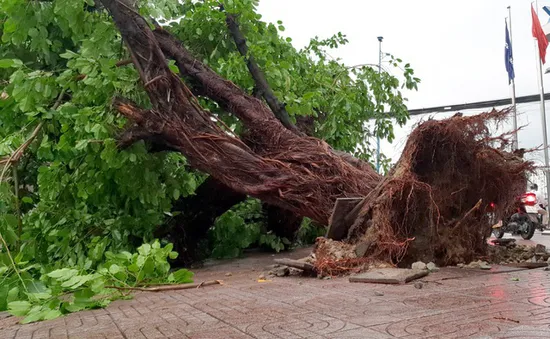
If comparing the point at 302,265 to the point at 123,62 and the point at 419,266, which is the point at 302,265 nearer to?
the point at 419,266

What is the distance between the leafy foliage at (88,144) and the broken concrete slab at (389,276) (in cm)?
203

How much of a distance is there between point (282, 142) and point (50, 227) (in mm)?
3503

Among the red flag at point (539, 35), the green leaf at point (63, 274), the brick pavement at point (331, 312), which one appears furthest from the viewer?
the red flag at point (539, 35)

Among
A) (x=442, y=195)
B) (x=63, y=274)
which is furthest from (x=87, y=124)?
(x=442, y=195)

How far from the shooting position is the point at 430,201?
5668 mm

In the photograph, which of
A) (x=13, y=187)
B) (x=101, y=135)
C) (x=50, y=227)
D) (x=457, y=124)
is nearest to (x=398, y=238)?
(x=457, y=124)

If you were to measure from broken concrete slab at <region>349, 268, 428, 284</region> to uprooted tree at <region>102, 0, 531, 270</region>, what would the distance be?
489mm

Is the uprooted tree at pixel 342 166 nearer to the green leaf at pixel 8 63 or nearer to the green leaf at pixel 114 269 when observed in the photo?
the green leaf at pixel 8 63

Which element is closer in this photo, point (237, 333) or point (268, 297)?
point (237, 333)

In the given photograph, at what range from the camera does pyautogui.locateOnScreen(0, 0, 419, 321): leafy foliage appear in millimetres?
6465

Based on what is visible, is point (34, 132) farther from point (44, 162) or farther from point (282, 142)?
point (282, 142)

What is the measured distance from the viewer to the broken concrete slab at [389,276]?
15.5 feet

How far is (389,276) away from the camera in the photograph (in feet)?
15.8

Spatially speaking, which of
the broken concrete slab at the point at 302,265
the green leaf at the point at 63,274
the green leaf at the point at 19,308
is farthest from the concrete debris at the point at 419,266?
the green leaf at the point at 19,308
